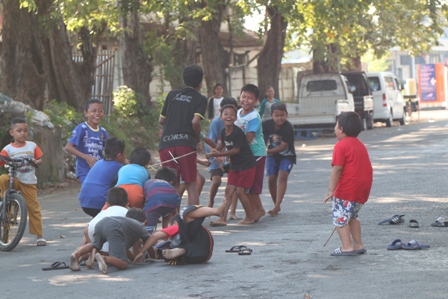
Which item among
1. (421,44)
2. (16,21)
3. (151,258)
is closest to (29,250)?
(151,258)

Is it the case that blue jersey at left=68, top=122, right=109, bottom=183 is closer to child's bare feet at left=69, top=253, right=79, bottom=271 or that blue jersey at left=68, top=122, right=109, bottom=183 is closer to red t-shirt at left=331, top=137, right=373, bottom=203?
child's bare feet at left=69, top=253, right=79, bottom=271

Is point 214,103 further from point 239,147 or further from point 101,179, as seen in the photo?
point 101,179

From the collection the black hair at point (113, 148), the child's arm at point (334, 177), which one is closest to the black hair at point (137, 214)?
the black hair at point (113, 148)

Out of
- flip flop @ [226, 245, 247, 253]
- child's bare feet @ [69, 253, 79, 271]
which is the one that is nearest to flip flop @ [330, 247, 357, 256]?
flip flop @ [226, 245, 247, 253]

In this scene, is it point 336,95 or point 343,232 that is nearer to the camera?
point 343,232

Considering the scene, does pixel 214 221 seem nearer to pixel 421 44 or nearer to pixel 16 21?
pixel 16 21

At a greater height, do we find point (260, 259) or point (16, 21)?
point (16, 21)

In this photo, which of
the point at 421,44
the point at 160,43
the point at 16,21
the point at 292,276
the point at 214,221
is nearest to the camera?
the point at 292,276

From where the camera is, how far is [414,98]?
A: 53312 mm

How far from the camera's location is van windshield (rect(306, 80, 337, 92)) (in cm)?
3316

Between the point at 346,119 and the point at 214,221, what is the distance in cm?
327

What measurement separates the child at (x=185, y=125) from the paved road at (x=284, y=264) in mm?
906

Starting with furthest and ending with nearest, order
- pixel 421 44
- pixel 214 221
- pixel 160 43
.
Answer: pixel 421 44
pixel 160 43
pixel 214 221

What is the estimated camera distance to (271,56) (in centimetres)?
3466
